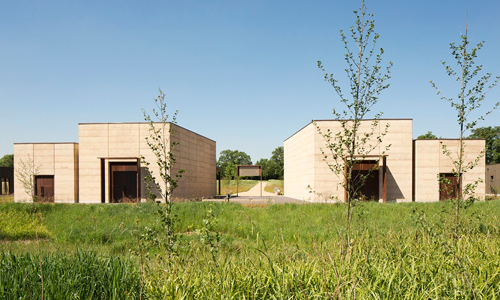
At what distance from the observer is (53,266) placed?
4.05 metres

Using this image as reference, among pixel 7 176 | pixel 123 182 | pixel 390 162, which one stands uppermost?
pixel 390 162

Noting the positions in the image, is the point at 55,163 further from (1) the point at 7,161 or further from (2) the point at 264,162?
(1) the point at 7,161

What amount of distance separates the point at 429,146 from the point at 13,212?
26.4 meters

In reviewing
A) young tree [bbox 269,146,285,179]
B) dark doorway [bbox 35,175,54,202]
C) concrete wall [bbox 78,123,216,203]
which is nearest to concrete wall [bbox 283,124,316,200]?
concrete wall [bbox 78,123,216,203]

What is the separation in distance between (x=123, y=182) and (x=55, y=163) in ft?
19.1

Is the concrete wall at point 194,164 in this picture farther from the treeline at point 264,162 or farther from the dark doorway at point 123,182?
the treeline at point 264,162

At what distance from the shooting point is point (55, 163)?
2569cm

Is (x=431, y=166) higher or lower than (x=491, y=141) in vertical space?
lower

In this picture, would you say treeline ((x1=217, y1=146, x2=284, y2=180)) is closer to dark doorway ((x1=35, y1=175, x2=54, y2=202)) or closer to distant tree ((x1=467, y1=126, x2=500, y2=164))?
dark doorway ((x1=35, y1=175, x2=54, y2=202))

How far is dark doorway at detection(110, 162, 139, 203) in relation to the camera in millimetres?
24797

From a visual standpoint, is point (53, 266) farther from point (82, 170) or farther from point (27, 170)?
point (27, 170)

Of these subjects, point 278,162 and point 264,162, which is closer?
point 278,162

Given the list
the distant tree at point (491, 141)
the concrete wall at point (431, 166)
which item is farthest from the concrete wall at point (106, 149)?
the distant tree at point (491, 141)

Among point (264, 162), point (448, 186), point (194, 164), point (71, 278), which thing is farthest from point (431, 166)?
point (264, 162)
